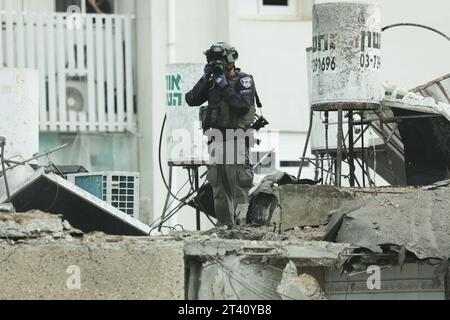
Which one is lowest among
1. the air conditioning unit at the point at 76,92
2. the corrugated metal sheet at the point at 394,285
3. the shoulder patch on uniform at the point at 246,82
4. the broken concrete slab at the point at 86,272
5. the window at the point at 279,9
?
the corrugated metal sheet at the point at 394,285

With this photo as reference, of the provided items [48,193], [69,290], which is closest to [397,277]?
[69,290]

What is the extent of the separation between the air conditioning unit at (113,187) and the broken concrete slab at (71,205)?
2.29 meters

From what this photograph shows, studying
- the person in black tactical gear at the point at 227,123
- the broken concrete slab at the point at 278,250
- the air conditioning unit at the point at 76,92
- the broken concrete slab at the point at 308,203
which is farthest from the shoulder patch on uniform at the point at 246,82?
the air conditioning unit at the point at 76,92

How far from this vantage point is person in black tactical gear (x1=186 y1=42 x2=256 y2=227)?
557 inches

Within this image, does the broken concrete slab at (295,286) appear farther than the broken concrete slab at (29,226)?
Yes

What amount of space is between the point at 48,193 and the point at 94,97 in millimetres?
7452

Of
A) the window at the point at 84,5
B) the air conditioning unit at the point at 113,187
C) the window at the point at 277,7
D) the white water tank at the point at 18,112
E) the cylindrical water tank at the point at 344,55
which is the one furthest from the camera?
→ the window at the point at 277,7

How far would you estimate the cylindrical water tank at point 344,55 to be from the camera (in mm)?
15008

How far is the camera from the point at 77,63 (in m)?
23.0

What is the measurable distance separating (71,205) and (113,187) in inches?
110

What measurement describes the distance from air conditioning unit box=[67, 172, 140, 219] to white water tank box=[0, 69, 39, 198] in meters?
0.67

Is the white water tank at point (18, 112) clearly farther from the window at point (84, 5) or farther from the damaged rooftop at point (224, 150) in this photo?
the window at point (84, 5)

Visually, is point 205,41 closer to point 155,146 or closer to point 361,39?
point 155,146

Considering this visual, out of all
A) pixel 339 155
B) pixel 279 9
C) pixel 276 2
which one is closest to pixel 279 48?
pixel 279 9
